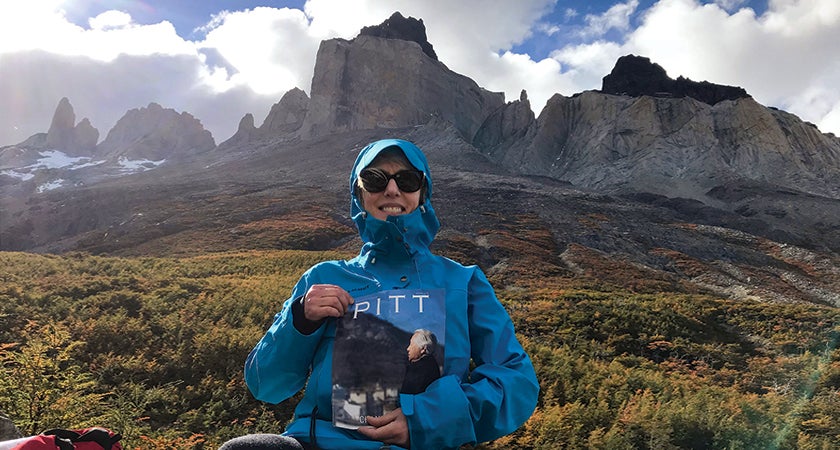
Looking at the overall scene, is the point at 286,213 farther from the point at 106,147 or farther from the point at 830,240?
the point at 106,147

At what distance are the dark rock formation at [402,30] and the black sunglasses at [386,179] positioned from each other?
5353 inches

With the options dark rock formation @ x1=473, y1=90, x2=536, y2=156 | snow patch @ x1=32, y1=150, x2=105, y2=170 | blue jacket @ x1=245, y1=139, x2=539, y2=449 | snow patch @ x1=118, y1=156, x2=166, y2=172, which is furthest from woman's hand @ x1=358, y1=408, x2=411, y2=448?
snow patch @ x1=32, y1=150, x2=105, y2=170

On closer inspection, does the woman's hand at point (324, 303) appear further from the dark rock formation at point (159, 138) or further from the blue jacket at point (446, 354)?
the dark rock formation at point (159, 138)

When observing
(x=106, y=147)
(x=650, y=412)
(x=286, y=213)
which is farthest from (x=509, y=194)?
(x=106, y=147)

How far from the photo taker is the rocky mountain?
34.6 m

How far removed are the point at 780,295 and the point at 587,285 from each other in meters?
11.6

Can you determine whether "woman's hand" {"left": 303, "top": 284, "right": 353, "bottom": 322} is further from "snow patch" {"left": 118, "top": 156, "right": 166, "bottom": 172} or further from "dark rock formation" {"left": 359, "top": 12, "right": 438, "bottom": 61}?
"snow patch" {"left": 118, "top": 156, "right": 166, "bottom": 172}

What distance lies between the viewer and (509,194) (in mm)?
55812

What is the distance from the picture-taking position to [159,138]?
177500mm

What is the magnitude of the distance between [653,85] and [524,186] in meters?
60.2

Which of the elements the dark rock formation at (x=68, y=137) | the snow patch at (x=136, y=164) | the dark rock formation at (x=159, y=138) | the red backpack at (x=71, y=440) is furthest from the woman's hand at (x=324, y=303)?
the dark rock formation at (x=68, y=137)

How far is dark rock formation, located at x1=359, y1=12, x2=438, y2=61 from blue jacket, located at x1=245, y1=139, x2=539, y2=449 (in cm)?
13612

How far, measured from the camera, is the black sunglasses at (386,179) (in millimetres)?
2676

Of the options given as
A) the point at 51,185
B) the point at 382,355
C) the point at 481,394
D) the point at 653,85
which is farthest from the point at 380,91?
the point at 481,394
